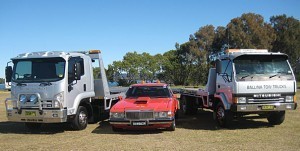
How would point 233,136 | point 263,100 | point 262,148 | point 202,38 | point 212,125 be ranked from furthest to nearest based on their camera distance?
1. point 202,38
2. point 212,125
3. point 263,100
4. point 233,136
5. point 262,148

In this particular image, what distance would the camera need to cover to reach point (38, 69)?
1040cm

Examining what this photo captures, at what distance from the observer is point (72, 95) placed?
10.4 m

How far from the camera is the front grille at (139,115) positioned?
958 cm

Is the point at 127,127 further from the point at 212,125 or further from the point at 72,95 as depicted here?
the point at 212,125

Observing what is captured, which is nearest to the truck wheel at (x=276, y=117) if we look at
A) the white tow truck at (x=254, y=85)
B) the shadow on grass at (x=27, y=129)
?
the white tow truck at (x=254, y=85)

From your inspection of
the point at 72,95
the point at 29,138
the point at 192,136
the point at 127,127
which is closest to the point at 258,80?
the point at 192,136

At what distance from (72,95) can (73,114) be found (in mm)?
593

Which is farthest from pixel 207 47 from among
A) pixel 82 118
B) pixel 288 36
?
pixel 82 118

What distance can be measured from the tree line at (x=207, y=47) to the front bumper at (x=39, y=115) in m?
34.1

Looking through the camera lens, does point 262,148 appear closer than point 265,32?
Yes

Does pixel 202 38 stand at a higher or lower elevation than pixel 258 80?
higher

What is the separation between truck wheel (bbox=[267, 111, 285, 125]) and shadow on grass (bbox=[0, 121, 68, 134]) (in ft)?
22.9

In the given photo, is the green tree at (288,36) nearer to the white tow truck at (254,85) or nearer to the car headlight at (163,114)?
the white tow truck at (254,85)

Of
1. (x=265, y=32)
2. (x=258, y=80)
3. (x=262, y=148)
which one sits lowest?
(x=262, y=148)
